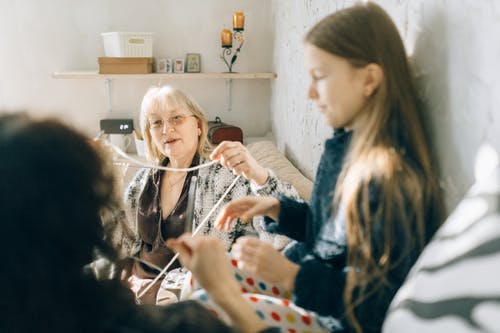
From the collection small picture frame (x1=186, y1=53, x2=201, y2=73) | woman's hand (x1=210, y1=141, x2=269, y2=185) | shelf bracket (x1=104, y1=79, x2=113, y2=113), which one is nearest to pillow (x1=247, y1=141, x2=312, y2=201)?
woman's hand (x1=210, y1=141, x2=269, y2=185)

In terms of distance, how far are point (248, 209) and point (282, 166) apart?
3.14ft

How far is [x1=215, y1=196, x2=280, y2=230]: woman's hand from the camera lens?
1.12 metres

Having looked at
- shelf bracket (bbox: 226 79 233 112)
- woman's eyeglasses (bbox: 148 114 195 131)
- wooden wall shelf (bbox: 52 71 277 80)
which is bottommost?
shelf bracket (bbox: 226 79 233 112)

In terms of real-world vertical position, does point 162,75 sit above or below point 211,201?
above

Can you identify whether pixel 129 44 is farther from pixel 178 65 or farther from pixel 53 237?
pixel 53 237

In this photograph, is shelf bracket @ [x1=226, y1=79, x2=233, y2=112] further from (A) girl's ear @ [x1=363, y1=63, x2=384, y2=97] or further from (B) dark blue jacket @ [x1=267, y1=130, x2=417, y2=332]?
(A) girl's ear @ [x1=363, y1=63, x2=384, y2=97]

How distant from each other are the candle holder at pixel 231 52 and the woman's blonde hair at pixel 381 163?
6.70 feet

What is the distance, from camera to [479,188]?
62cm

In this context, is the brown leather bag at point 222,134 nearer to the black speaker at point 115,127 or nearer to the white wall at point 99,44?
the white wall at point 99,44

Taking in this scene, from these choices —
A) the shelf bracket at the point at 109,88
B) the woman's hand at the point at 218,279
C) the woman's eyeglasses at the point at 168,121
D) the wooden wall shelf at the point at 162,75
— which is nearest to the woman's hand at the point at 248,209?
the woman's hand at the point at 218,279

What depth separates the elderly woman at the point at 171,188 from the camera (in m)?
1.59

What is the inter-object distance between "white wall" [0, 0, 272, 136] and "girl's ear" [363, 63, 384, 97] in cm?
227

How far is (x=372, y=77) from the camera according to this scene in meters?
0.85

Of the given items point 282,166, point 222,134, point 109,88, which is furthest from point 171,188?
point 109,88
